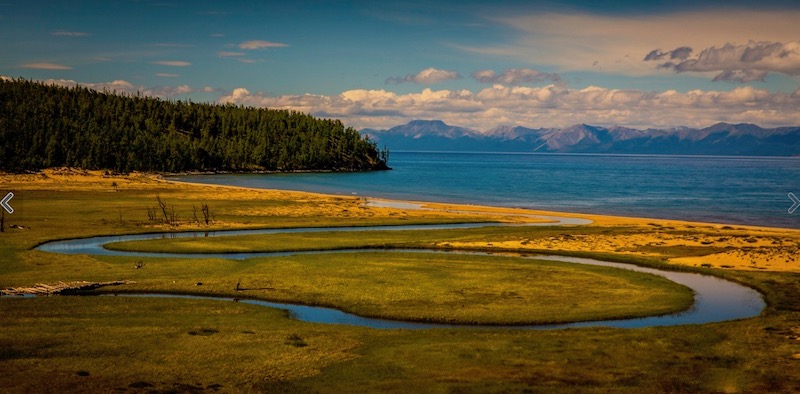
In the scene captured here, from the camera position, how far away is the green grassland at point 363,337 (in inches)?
998

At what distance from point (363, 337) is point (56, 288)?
21787 mm

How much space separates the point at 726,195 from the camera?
167750mm

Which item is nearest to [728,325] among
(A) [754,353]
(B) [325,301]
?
(A) [754,353]

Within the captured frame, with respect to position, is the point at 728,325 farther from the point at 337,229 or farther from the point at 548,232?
the point at 337,229

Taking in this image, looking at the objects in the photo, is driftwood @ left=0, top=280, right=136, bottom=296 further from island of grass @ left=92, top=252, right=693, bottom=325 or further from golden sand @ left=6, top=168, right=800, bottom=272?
golden sand @ left=6, top=168, right=800, bottom=272

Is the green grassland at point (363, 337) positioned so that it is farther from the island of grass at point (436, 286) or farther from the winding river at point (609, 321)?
the winding river at point (609, 321)

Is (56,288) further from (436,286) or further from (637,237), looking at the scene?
(637,237)

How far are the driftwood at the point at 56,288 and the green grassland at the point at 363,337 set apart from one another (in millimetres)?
1717

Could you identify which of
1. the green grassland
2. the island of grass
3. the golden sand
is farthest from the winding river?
the golden sand

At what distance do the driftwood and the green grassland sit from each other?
1.72 metres

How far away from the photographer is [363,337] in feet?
105

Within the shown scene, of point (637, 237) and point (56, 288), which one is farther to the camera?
point (637, 237)

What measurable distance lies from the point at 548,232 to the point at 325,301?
41.8 meters

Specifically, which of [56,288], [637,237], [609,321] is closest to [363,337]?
[609,321]
